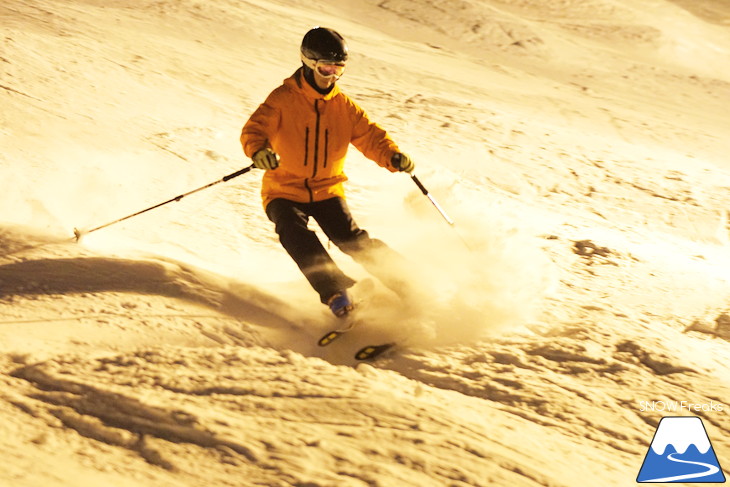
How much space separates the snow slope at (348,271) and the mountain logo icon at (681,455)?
0.06 metres

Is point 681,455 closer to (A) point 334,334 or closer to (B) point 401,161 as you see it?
(A) point 334,334

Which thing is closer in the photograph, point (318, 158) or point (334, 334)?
point (334, 334)

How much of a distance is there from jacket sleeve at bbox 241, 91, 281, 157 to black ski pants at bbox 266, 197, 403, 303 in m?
0.35

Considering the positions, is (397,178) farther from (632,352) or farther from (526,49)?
(526,49)

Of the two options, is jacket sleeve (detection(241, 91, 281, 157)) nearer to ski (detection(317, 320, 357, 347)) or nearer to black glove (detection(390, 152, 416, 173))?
black glove (detection(390, 152, 416, 173))

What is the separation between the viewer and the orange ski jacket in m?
3.99

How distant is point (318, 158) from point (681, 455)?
88.0 inches

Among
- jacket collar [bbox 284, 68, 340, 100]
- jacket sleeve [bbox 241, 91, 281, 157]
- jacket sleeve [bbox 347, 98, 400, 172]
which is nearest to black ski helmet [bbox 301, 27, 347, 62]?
jacket collar [bbox 284, 68, 340, 100]

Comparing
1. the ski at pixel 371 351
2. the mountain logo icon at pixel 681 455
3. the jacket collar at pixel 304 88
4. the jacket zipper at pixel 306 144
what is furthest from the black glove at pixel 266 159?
the mountain logo icon at pixel 681 455

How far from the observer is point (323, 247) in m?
3.89

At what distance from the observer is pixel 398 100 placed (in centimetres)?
845

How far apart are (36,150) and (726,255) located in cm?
516

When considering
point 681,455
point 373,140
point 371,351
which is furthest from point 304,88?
point 681,455

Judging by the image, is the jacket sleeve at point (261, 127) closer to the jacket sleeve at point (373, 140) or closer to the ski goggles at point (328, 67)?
the ski goggles at point (328, 67)
